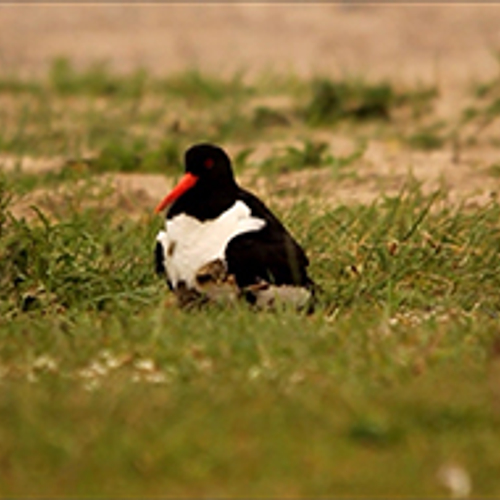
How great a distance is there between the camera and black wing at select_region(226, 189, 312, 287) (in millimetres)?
6121

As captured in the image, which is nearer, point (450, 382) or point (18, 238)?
point (450, 382)

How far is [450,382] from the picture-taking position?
16.2ft

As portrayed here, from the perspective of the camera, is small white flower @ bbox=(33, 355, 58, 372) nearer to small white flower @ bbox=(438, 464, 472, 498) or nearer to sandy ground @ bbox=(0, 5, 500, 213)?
small white flower @ bbox=(438, 464, 472, 498)

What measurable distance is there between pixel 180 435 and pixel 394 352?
0.98 m

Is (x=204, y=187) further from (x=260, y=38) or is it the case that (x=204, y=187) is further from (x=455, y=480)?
(x=260, y=38)

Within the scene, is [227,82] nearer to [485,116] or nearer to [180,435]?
[485,116]

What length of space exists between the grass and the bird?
124 mm

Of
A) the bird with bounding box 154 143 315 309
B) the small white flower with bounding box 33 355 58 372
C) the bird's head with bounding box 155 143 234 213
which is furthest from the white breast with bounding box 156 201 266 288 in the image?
the small white flower with bounding box 33 355 58 372

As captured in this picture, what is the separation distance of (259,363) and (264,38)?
11035 mm

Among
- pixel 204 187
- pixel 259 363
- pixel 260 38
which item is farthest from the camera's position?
pixel 260 38

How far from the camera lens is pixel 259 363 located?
5.17m

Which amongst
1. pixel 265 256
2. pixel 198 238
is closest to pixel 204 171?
pixel 198 238

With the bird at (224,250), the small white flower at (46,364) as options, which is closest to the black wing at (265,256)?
the bird at (224,250)

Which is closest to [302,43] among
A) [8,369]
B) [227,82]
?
[227,82]
